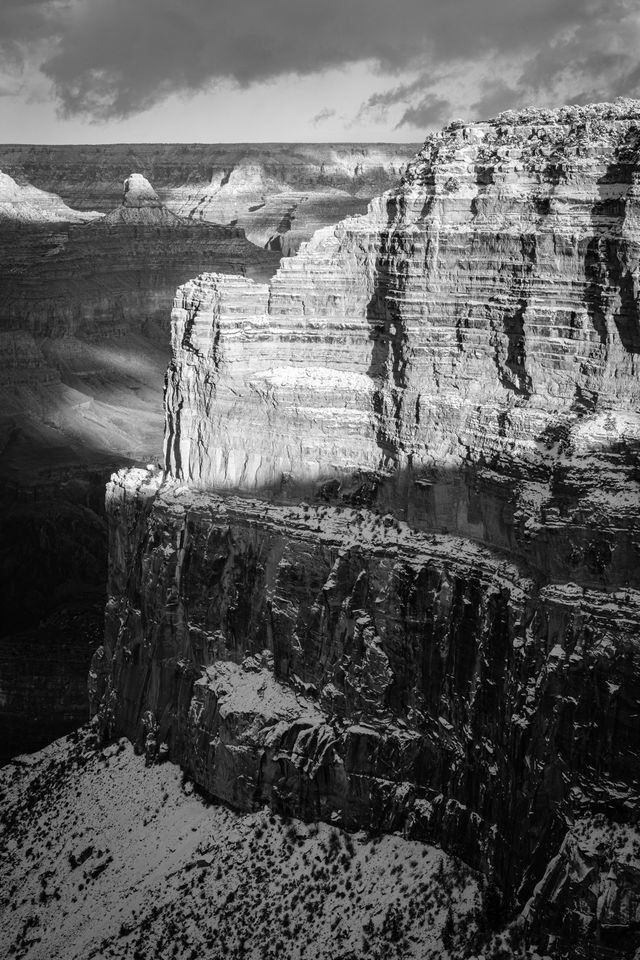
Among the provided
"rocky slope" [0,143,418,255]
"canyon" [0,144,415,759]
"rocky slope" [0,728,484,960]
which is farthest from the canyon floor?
"rocky slope" [0,143,418,255]

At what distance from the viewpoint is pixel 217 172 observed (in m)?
145

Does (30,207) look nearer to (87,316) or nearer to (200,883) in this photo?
(87,316)

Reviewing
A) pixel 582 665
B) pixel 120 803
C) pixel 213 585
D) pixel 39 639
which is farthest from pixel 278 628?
pixel 39 639

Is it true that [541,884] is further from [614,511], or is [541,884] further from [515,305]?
[515,305]

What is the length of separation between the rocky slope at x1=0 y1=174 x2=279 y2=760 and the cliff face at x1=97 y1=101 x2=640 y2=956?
11.7 meters

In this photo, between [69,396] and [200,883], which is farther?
[69,396]

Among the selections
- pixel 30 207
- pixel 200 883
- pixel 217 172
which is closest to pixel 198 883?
pixel 200 883

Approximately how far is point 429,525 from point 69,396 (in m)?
61.6

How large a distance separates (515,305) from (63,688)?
24.9m

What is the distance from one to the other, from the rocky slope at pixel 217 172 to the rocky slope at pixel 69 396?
14.4 meters

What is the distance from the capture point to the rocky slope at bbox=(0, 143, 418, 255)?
459 ft

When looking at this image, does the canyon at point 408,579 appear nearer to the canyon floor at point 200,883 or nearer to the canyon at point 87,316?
the canyon floor at point 200,883

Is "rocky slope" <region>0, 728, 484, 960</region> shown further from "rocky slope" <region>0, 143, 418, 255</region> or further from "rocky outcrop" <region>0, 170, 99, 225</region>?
"rocky slope" <region>0, 143, 418, 255</region>

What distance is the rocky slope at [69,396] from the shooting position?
185ft
